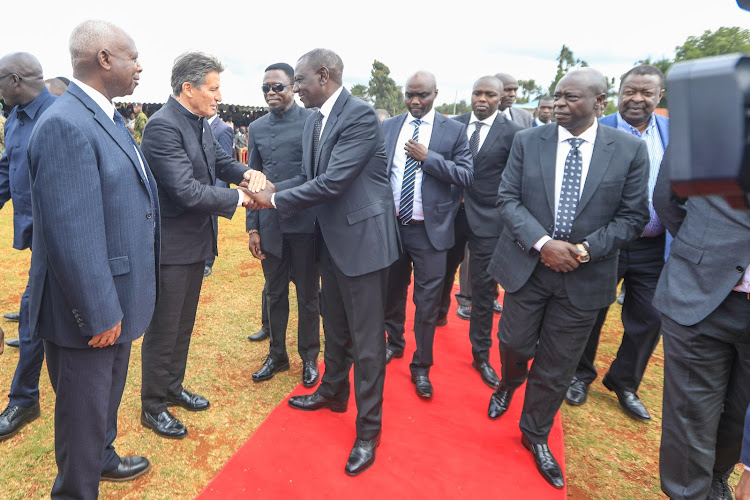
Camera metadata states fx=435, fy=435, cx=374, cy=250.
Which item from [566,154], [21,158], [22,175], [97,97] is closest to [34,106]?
[21,158]

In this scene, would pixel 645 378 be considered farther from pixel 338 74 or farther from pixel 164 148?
pixel 164 148

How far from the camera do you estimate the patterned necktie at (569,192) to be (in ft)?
8.39

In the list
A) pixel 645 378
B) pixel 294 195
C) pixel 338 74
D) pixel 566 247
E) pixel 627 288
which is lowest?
pixel 645 378

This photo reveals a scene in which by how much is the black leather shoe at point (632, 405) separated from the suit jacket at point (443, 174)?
1776 millimetres

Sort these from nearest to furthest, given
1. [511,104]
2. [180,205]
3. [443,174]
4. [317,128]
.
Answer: [180,205] < [317,128] < [443,174] < [511,104]

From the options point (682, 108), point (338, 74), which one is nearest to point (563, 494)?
point (682, 108)

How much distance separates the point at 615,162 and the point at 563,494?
1912 mm

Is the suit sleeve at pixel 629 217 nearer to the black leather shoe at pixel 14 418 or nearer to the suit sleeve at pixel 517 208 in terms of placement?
the suit sleeve at pixel 517 208

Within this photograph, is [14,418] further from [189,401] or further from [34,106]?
[34,106]

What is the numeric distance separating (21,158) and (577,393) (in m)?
4.42

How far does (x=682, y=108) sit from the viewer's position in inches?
24.8

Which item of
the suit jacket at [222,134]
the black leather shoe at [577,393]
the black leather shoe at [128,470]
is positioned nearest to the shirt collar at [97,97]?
the black leather shoe at [128,470]

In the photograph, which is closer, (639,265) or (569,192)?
(569,192)

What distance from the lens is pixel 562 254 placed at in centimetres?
246
